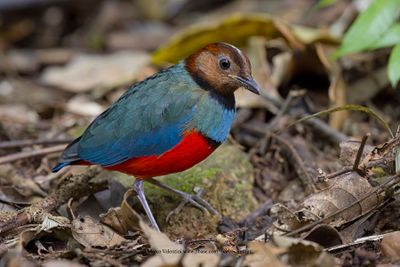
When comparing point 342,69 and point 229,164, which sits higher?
point 342,69

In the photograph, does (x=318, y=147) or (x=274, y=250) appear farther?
(x=318, y=147)

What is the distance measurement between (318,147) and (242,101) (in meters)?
0.78

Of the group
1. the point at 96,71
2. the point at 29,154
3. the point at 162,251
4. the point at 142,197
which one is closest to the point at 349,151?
the point at 142,197

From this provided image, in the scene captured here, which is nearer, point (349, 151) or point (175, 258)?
point (175, 258)

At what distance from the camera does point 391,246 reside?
12.2 feet

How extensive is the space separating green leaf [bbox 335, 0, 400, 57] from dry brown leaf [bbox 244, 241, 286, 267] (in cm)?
240

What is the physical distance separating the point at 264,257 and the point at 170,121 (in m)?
1.47

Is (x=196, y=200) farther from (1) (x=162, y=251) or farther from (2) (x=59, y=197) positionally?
(1) (x=162, y=251)

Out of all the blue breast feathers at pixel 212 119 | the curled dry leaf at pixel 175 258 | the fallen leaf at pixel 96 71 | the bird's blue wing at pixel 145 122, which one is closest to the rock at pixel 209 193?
the bird's blue wing at pixel 145 122

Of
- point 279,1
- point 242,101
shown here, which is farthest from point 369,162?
point 279,1

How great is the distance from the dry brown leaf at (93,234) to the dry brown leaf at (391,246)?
4.80 ft

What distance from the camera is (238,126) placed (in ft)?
19.8

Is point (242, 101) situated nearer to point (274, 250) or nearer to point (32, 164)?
point (32, 164)

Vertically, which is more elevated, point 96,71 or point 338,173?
point 338,173
